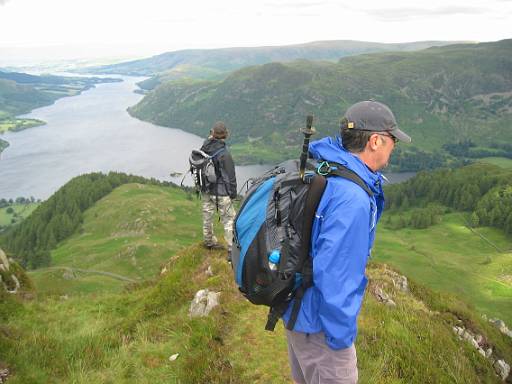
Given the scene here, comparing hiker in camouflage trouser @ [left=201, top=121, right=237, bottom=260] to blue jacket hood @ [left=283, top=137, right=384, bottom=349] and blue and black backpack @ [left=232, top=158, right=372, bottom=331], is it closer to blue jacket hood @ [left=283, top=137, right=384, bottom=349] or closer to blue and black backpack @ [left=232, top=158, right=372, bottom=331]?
blue and black backpack @ [left=232, top=158, right=372, bottom=331]

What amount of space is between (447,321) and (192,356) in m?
9.09

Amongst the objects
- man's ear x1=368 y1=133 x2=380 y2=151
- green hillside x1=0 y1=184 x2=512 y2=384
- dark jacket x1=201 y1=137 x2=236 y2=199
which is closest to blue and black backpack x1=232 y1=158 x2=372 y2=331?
man's ear x1=368 y1=133 x2=380 y2=151

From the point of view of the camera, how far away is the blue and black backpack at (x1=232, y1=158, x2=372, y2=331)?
477 cm

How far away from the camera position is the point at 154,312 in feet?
40.9

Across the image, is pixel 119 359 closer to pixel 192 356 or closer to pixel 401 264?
pixel 192 356

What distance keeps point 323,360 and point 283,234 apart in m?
1.73

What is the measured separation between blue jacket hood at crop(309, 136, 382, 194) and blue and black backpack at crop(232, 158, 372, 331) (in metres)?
0.13

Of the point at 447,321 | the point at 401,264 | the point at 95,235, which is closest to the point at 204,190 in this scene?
the point at 447,321

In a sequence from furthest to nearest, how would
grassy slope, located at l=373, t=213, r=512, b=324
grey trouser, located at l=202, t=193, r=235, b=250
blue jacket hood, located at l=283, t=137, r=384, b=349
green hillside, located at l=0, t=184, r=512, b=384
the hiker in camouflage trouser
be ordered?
1. grassy slope, located at l=373, t=213, r=512, b=324
2. grey trouser, located at l=202, t=193, r=235, b=250
3. the hiker in camouflage trouser
4. green hillside, located at l=0, t=184, r=512, b=384
5. blue jacket hood, located at l=283, t=137, r=384, b=349

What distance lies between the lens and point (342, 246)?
442cm

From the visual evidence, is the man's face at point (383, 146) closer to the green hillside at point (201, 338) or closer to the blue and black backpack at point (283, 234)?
the blue and black backpack at point (283, 234)

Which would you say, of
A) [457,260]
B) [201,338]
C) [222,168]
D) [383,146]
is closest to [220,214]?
[222,168]

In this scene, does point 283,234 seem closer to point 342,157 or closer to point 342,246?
point 342,246

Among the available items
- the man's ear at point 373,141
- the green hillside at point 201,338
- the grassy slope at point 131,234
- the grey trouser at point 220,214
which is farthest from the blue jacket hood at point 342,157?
the grassy slope at point 131,234
